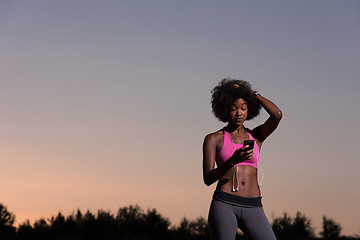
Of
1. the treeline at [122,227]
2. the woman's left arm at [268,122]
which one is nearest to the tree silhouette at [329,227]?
the treeline at [122,227]

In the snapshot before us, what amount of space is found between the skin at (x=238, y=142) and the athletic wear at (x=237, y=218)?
115 mm

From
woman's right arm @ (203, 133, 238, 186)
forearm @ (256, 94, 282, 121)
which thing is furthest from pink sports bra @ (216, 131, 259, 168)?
forearm @ (256, 94, 282, 121)

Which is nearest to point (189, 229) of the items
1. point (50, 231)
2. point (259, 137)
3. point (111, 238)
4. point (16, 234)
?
point (111, 238)

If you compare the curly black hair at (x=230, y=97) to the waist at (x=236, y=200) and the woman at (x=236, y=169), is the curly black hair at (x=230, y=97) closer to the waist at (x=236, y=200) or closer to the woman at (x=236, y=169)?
the woman at (x=236, y=169)

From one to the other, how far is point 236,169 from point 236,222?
710 millimetres

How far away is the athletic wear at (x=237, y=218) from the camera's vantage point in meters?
7.13

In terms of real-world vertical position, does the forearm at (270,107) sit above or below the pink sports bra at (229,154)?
above

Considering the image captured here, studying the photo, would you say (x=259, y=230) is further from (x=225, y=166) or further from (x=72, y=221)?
(x=72, y=221)

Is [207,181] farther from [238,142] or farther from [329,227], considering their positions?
[329,227]

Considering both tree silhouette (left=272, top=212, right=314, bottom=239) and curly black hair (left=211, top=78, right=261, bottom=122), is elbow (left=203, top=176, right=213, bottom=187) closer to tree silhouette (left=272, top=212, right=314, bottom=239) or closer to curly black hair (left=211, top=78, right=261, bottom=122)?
curly black hair (left=211, top=78, right=261, bottom=122)

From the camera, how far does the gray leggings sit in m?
7.12

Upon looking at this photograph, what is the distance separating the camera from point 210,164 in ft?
24.2

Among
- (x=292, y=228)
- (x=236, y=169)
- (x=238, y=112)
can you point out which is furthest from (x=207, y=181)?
(x=292, y=228)

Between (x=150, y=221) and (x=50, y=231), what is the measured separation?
5840mm
